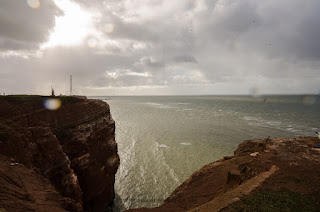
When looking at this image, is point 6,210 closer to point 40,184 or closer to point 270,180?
point 40,184

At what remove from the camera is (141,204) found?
71.7 ft

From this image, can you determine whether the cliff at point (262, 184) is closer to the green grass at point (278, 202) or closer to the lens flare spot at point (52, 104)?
the green grass at point (278, 202)

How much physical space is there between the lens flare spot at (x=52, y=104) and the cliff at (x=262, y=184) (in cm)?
1668

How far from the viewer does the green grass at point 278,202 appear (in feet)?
31.8

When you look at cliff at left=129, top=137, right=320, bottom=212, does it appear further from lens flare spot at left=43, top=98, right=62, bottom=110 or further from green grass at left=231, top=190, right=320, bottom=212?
lens flare spot at left=43, top=98, right=62, bottom=110

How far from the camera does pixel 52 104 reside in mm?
20953

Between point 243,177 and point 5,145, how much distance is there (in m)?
21.4

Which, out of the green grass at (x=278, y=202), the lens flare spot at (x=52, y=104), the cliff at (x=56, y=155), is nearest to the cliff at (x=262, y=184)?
the green grass at (x=278, y=202)

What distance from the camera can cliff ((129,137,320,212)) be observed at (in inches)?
405

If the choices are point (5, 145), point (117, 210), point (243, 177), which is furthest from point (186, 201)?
point (5, 145)

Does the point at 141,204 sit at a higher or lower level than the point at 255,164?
lower

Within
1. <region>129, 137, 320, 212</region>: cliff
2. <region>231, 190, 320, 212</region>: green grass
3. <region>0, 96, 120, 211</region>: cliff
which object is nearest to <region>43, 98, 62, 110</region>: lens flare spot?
<region>0, 96, 120, 211</region>: cliff

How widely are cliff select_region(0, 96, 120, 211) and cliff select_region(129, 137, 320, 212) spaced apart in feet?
28.4

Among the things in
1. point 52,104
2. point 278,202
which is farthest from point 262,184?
point 52,104
